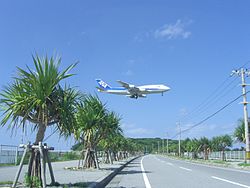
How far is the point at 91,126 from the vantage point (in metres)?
21.5

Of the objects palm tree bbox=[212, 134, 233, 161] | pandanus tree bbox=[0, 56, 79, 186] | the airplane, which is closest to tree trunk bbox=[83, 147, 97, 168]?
pandanus tree bbox=[0, 56, 79, 186]

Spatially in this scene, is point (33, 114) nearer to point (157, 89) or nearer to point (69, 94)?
point (69, 94)

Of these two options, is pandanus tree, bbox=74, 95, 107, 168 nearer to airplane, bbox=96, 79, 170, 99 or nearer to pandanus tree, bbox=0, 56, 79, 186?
pandanus tree, bbox=0, 56, 79, 186

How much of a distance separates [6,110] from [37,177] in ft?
7.02

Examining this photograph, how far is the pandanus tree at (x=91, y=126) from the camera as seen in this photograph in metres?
21.2

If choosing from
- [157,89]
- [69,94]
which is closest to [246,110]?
[157,89]

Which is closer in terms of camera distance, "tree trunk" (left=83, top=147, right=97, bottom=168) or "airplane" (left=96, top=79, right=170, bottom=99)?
"tree trunk" (left=83, top=147, right=97, bottom=168)

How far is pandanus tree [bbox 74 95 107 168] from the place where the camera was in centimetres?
2123

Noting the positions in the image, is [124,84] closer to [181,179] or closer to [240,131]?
[240,131]

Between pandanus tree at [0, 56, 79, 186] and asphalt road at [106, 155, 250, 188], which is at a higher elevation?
pandanus tree at [0, 56, 79, 186]

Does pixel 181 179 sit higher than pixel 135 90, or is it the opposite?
pixel 135 90

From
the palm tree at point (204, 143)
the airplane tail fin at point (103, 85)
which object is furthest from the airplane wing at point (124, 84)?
the palm tree at point (204, 143)

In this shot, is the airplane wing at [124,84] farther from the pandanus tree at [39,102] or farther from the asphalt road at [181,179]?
the pandanus tree at [39,102]

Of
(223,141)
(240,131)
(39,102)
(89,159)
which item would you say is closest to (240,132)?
(240,131)
